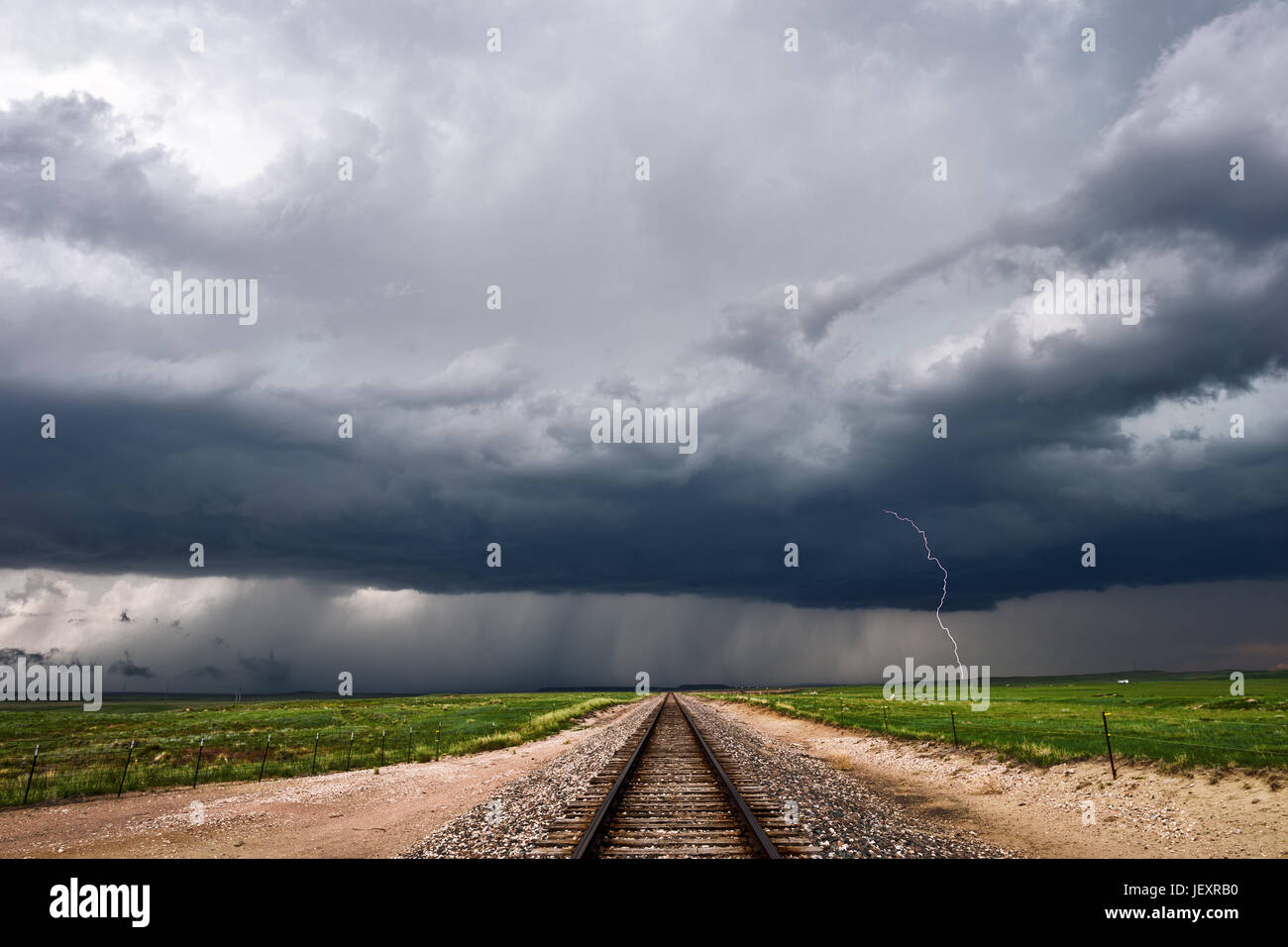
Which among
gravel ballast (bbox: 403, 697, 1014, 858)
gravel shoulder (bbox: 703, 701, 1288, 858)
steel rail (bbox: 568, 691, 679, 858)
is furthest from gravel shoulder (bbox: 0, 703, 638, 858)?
gravel shoulder (bbox: 703, 701, 1288, 858)

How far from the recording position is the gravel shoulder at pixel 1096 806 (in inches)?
466

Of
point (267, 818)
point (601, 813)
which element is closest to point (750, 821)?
point (601, 813)

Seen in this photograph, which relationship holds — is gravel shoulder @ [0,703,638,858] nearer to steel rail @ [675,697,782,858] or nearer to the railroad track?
the railroad track

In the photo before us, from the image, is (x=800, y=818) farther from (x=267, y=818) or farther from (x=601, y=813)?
(x=267, y=818)

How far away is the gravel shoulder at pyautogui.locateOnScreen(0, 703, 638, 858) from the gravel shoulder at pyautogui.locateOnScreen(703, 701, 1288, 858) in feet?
38.0

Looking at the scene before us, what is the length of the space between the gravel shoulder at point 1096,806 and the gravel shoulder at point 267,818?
11.6 m

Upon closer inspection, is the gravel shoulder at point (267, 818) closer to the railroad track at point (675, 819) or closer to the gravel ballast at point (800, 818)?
the gravel ballast at point (800, 818)

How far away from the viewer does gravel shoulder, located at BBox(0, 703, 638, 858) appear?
1296 centimetres
